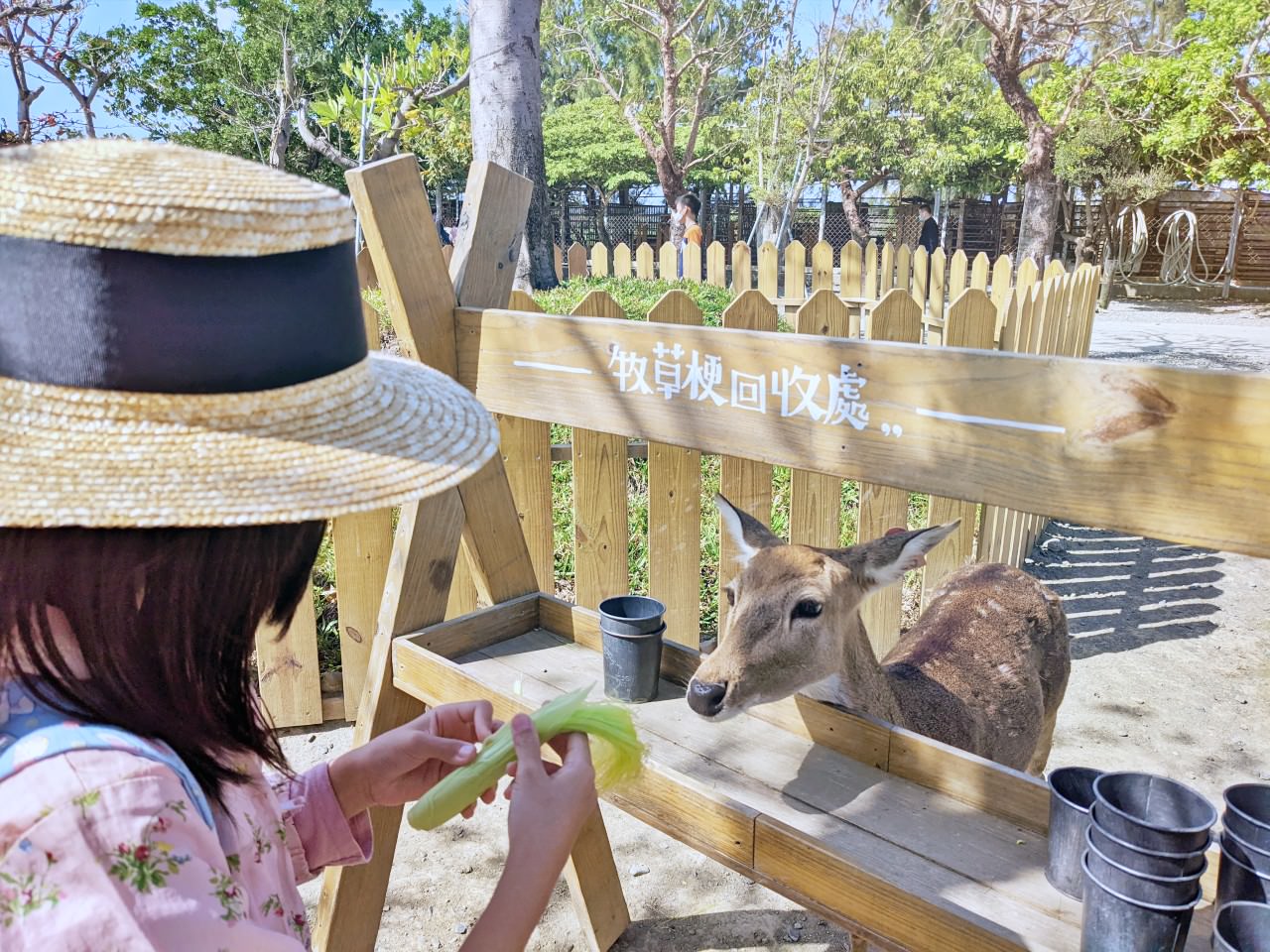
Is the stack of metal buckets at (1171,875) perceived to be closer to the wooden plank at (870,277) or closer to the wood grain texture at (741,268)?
the wood grain texture at (741,268)

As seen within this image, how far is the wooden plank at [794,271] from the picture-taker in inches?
501

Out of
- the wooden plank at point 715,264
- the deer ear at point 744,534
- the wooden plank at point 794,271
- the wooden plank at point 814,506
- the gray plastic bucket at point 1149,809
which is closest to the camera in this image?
the gray plastic bucket at point 1149,809

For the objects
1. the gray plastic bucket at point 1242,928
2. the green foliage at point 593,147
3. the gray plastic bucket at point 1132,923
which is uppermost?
the green foliage at point 593,147

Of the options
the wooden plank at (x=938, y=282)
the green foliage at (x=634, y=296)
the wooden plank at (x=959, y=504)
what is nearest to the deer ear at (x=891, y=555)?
the wooden plank at (x=959, y=504)

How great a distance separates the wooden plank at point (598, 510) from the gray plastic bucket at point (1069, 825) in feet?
8.25

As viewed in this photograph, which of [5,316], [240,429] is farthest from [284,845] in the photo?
[5,316]

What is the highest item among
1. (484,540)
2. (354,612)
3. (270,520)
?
(270,520)

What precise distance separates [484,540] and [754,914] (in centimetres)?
164

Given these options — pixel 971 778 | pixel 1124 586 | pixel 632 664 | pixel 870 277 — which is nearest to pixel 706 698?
pixel 632 664

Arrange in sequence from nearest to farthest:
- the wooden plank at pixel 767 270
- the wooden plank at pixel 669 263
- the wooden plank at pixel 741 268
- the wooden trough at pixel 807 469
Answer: the wooden trough at pixel 807 469 < the wooden plank at pixel 767 270 < the wooden plank at pixel 741 268 < the wooden plank at pixel 669 263

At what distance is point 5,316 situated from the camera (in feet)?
3.46

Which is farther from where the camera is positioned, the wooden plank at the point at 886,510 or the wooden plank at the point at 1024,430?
the wooden plank at the point at 886,510

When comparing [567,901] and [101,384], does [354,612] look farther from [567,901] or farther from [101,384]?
[101,384]

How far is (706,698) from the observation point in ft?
7.17
